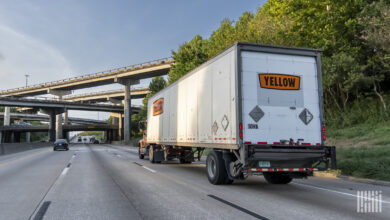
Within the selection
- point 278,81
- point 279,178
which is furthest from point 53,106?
point 278,81

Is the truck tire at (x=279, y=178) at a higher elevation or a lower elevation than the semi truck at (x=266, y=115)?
lower

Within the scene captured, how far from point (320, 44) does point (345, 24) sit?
2384 mm

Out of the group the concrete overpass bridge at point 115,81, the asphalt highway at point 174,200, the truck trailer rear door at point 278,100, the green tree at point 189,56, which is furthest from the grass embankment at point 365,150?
the concrete overpass bridge at point 115,81

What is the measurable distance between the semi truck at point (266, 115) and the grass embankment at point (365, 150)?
2.88 metres

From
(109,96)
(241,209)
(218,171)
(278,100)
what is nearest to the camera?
(241,209)

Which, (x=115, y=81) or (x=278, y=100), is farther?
(x=115, y=81)

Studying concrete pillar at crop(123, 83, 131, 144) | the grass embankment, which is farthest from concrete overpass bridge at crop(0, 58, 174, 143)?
the grass embankment

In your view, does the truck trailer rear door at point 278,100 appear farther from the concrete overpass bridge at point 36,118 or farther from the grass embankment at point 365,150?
the concrete overpass bridge at point 36,118

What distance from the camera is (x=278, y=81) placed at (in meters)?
9.00

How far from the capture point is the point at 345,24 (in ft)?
82.1

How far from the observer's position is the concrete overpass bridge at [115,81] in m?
64.1

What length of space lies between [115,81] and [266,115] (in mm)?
67336

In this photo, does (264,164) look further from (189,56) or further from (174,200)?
(189,56)

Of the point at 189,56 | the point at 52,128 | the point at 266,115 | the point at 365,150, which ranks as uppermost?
the point at 189,56
